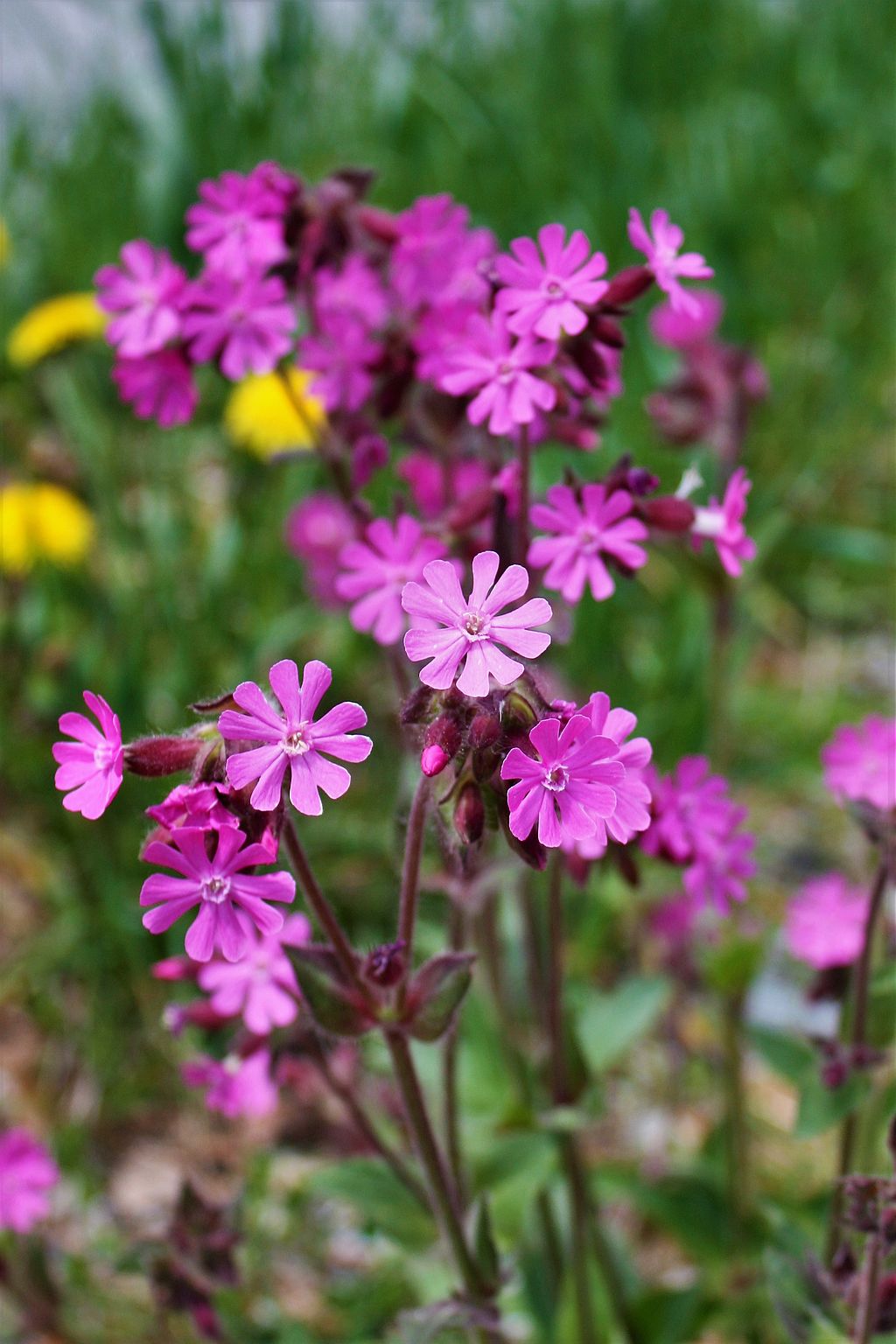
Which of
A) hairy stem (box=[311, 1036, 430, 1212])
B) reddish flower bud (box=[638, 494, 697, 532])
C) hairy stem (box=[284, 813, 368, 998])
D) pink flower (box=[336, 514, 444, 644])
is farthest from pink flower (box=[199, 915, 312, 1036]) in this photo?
reddish flower bud (box=[638, 494, 697, 532])

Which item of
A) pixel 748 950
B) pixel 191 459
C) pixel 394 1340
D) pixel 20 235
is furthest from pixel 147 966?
pixel 20 235

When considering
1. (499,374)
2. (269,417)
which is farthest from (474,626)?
(269,417)

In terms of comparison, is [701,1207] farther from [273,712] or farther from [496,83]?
[496,83]

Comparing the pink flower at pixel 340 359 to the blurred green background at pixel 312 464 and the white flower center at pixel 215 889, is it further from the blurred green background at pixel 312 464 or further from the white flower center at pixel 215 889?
the white flower center at pixel 215 889

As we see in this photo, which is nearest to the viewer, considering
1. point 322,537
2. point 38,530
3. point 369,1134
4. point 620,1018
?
point 369,1134

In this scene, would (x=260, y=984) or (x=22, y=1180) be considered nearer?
(x=260, y=984)

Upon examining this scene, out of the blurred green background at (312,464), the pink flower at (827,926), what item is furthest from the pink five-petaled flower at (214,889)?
the blurred green background at (312,464)

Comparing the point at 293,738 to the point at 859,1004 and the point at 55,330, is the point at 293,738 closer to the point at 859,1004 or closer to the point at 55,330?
the point at 859,1004
